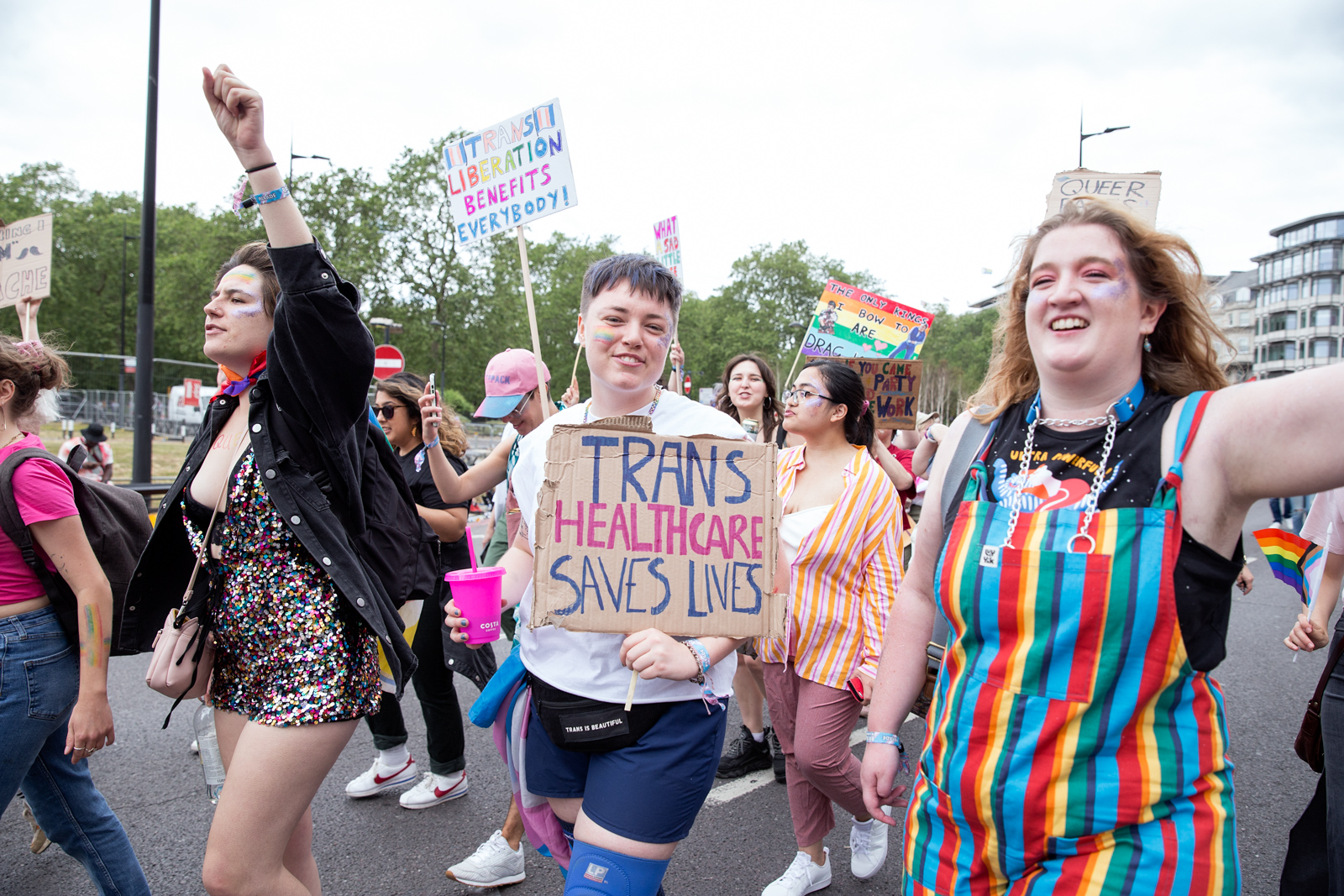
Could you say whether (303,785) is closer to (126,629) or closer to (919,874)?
(126,629)

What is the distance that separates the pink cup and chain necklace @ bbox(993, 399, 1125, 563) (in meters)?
1.34

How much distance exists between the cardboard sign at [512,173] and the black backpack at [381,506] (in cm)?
220

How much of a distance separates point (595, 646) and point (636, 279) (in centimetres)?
92

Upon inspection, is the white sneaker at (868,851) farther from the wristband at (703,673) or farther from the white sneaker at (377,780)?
the white sneaker at (377,780)

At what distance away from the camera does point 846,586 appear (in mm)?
3270

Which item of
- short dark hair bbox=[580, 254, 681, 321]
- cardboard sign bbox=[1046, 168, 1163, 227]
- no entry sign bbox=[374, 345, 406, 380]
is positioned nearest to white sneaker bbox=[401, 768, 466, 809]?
short dark hair bbox=[580, 254, 681, 321]

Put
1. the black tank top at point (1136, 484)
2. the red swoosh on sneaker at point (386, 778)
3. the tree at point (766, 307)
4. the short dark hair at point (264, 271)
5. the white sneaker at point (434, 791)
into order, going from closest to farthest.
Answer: the black tank top at point (1136, 484), the short dark hair at point (264, 271), the white sneaker at point (434, 791), the red swoosh on sneaker at point (386, 778), the tree at point (766, 307)

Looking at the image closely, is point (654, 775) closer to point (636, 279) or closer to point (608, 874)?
point (608, 874)

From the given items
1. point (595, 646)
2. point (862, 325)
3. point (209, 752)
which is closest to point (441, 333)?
point (862, 325)

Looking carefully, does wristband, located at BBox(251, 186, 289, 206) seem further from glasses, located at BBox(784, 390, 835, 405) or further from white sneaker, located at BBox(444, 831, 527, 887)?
white sneaker, located at BBox(444, 831, 527, 887)

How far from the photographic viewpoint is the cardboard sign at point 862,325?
7.17 m

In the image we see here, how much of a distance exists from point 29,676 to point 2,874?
4.62 ft

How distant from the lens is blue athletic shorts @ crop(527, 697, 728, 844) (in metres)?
1.94

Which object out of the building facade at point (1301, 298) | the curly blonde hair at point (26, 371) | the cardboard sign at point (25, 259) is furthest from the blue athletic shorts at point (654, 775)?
the building facade at point (1301, 298)
